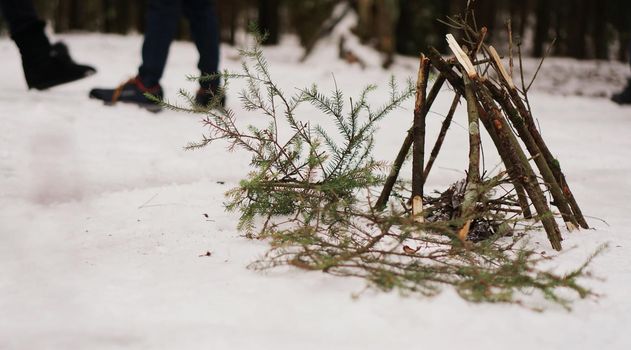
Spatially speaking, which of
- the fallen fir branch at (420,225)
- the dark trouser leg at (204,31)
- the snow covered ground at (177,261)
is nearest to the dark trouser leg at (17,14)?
the snow covered ground at (177,261)

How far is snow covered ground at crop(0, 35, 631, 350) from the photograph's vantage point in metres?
1.42

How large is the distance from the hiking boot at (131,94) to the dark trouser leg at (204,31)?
367mm

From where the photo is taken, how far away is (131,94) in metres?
3.96

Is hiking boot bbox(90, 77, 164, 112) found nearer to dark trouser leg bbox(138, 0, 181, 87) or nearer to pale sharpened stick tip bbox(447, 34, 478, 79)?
dark trouser leg bbox(138, 0, 181, 87)

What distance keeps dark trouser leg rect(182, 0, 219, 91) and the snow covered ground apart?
0.42 metres

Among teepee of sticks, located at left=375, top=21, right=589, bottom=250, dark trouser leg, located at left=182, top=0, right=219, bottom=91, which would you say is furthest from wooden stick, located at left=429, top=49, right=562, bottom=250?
dark trouser leg, located at left=182, top=0, right=219, bottom=91

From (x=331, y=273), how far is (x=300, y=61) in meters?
6.43

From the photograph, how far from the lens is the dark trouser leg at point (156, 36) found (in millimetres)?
3908

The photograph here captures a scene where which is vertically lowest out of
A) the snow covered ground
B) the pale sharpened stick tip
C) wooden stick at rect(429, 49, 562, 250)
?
the snow covered ground

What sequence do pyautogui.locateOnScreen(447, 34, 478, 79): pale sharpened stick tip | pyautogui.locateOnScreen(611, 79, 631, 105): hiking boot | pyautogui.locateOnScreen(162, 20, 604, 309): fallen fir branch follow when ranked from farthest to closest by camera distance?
pyautogui.locateOnScreen(611, 79, 631, 105): hiking boot, pyautogui.locateOnScreen(447, 34, 478, 79): pale sharpened stick tip, pyautogui.locateOnScreen(162, 20, 604, 309): fallen fir branch

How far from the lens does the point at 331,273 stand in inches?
65.5

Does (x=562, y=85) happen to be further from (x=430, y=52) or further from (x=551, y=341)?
(x=551, y=341)

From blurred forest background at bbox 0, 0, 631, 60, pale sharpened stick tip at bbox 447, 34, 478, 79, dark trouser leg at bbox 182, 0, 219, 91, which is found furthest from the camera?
blurred forest background at bbox 0, 0, 631, 60

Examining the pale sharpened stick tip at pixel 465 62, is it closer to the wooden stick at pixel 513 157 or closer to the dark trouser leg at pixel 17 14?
the wooden stick at pixel 513 157
